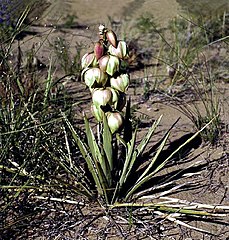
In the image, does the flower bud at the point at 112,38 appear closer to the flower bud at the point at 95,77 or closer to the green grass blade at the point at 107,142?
the flower bud at the point at 95,77

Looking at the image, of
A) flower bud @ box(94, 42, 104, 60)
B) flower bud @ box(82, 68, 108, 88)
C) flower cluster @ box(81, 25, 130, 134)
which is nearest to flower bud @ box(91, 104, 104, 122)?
flower cluster @ box(81, 25, 130, 134)

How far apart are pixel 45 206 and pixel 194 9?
11.4 ft

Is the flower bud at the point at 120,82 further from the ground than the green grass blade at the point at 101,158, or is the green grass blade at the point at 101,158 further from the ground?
the flower bud at the point at 120,82

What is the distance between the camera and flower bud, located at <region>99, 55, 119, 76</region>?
2004mm

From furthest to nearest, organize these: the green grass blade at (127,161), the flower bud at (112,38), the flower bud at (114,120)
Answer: the green grass blade at (127,161) < the flower bud at (114,120) < the flower bud at (112,38)

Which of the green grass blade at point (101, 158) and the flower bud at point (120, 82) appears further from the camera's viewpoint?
the green grass blade at point (101, 158)

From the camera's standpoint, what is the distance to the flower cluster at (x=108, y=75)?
2.01m

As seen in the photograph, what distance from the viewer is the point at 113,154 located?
2.30 metres

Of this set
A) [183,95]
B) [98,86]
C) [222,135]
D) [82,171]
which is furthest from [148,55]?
[98,86]

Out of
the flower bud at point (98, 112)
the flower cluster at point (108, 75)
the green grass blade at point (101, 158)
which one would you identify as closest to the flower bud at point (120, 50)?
the flower cluster at point (108, 75)

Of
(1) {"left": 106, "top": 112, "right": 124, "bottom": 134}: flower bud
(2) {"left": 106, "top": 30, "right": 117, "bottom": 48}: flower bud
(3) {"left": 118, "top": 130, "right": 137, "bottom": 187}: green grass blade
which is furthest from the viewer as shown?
(3) {"left": 118, "top": 130, "right": 137, "bottom": 187}: green grass blade

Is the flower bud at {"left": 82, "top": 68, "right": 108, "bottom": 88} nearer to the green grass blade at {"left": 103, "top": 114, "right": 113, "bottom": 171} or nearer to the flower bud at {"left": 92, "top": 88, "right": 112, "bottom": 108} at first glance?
the flower bud at {"left": 92, "top": 88, "right": 112, "bottom": 108}

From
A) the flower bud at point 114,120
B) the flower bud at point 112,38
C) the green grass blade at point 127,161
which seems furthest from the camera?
the green grass blade at point 127,161

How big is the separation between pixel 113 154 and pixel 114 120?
253mm
